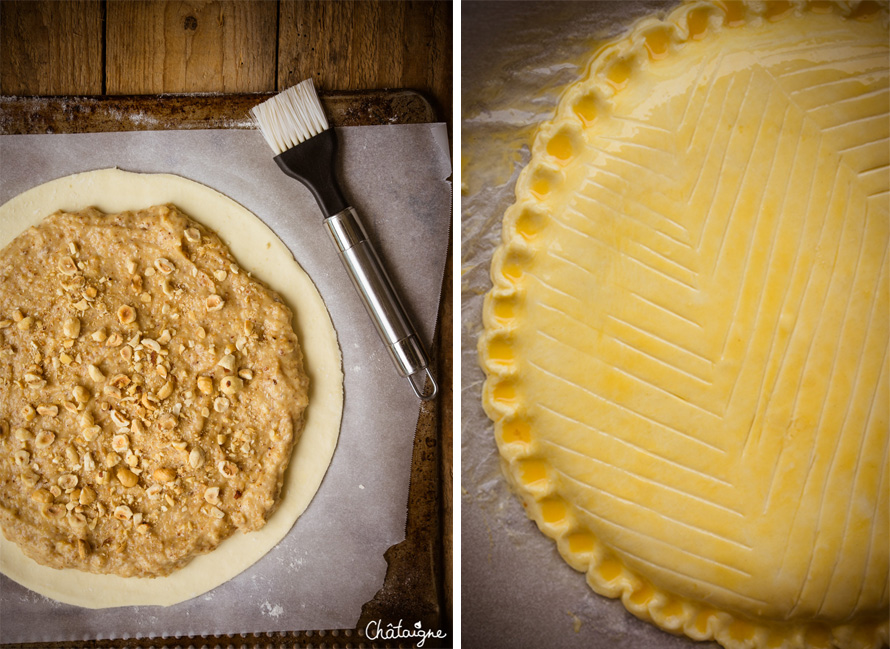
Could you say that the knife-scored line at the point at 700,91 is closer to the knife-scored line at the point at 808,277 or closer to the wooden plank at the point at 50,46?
the knife-scored line at the point at 808,277

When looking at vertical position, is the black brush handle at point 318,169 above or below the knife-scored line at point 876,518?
above

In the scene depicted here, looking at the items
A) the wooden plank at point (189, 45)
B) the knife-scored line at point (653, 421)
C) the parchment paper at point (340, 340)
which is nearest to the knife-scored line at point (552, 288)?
the knife-scored line at point (653, 421)

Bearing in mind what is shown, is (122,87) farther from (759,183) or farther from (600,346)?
(759,183)

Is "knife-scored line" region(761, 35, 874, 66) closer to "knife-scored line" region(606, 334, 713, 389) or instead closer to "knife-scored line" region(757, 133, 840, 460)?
"knife-scored line" region(757, 133, 840, 460)

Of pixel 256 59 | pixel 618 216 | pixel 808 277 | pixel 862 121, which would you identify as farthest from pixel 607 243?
pixel 256 59

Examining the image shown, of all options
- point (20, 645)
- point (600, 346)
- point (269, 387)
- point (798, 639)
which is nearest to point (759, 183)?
point (600, 346)

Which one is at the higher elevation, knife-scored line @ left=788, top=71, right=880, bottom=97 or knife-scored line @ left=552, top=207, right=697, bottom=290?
knife-scored line @ left=788, top=71, right=880, bottom=97

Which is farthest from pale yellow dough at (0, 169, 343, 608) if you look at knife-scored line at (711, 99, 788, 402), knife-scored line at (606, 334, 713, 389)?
knife-scored line at (711, 99, 788, 402)
